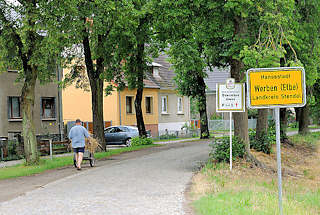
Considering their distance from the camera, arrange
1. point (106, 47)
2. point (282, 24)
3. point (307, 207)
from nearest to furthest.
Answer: point (307, 207) → point (282, 24) → point (106, 47)

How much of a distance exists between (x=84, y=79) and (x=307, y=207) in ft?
63.8

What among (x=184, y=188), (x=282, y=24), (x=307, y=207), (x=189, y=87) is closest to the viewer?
(x=307, y=207)

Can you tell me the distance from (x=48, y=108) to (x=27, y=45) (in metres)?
15.9

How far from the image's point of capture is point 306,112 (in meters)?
32.5

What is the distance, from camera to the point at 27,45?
1714 cm

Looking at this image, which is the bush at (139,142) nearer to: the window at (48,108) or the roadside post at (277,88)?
the window at (48,108)

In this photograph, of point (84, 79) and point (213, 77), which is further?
point (213, 77)

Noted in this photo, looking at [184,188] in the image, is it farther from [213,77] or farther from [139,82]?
[213,77]

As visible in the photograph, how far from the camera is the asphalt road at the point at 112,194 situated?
8.91 meters

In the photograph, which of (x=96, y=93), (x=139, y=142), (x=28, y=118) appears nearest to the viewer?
(x=28, y=118)

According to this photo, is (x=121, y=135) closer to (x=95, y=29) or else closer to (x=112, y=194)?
(x=95, y=29)

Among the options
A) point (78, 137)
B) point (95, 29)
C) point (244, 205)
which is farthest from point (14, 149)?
point (244, 205)

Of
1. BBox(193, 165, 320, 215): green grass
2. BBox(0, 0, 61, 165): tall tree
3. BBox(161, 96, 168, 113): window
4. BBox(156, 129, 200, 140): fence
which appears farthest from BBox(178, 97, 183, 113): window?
BBox(193, 165, 320, 215): green grass

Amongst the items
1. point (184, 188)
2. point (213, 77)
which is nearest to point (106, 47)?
point (184, 188)
